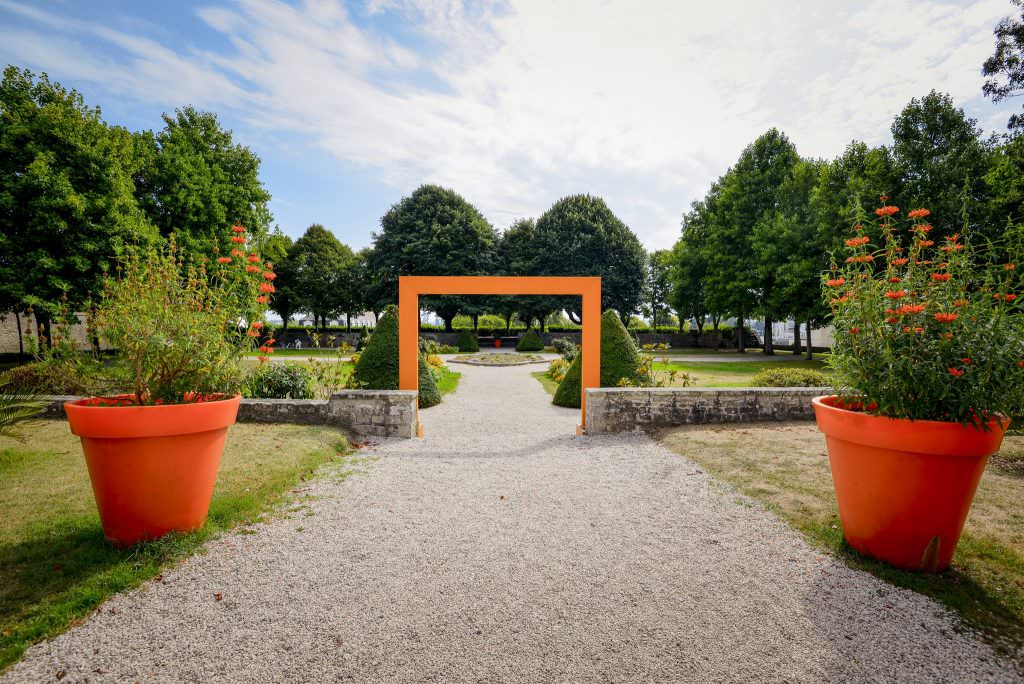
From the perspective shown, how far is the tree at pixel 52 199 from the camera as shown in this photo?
41.9 ft

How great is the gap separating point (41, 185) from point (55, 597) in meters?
15.5

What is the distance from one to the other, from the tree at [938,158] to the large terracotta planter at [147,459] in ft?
64.1

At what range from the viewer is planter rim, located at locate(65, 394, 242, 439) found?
3074 mm

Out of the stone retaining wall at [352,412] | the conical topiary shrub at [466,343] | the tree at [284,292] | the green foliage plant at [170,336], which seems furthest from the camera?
the tree at [284,292]

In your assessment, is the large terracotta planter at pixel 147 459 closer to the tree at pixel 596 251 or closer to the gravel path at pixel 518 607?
the gravel path at pixel 518 607

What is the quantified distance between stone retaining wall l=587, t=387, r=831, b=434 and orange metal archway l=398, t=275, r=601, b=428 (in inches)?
13.4

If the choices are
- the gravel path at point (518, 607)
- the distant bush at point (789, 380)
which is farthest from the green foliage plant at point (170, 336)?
the distant bush at point (789, 380)

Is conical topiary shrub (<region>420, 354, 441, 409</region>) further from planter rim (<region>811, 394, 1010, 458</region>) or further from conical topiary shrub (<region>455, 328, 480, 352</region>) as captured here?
conical topiary shrub (<region>455, 328, 480, 352</region>)

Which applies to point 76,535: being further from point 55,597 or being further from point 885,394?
point 885,394

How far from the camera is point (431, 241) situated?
31.4 meters

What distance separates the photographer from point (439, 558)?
3.41 m

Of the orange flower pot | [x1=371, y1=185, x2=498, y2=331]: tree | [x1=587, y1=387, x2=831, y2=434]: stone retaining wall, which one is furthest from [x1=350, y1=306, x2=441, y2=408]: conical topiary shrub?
[x1=371, y1=185, x2=498, y2=331]: tree

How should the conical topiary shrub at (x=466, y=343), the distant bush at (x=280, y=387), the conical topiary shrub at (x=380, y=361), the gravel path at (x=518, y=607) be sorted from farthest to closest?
1. the conical topiary shrub at (x=466, y=343)
2. the conical topiary shrub at (x=380, y=361)
3. the distant bush at (x=280, y=387)
4. the gravel path at (x=518, y=607)

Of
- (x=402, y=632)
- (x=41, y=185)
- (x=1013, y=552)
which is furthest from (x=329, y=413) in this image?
(x=41, y=185)
